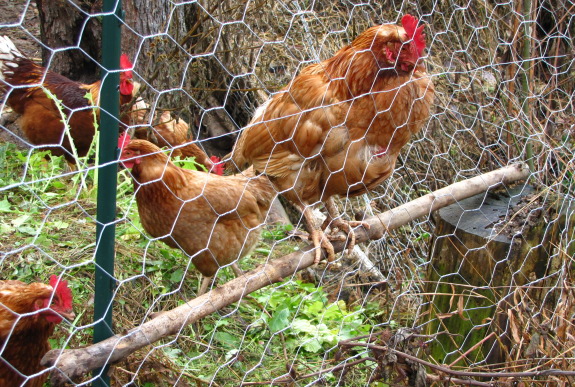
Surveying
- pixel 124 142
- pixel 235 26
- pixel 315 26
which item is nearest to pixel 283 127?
pixel 124 142

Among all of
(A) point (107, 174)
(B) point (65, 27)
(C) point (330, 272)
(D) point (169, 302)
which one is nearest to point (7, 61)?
(B) point (65, 27)

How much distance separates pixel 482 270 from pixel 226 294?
1.07 m

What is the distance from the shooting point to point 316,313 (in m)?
2.65

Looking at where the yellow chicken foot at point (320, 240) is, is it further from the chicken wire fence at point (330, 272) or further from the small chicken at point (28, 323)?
the small chicken at point (28, 323)

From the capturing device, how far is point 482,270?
210cm

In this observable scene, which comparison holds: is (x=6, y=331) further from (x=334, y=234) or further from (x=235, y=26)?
(x=235, y=26)

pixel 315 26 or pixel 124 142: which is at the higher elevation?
pixel 124 142

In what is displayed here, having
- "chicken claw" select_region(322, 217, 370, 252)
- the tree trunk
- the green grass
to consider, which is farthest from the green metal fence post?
the tree trunk

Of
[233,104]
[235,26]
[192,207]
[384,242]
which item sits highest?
[235,26]

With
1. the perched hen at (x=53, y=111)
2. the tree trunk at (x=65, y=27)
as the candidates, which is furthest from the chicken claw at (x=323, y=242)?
the tree trunk at (x=65, y=27)

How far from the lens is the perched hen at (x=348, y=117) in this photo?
1.94 m

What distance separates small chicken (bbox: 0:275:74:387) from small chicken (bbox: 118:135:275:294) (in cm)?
53

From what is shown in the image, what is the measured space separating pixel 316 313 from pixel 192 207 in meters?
0.88

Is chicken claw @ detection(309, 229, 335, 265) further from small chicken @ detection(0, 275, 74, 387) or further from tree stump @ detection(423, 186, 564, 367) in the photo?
small chicken @ detection(0, 275, 74, 387)
